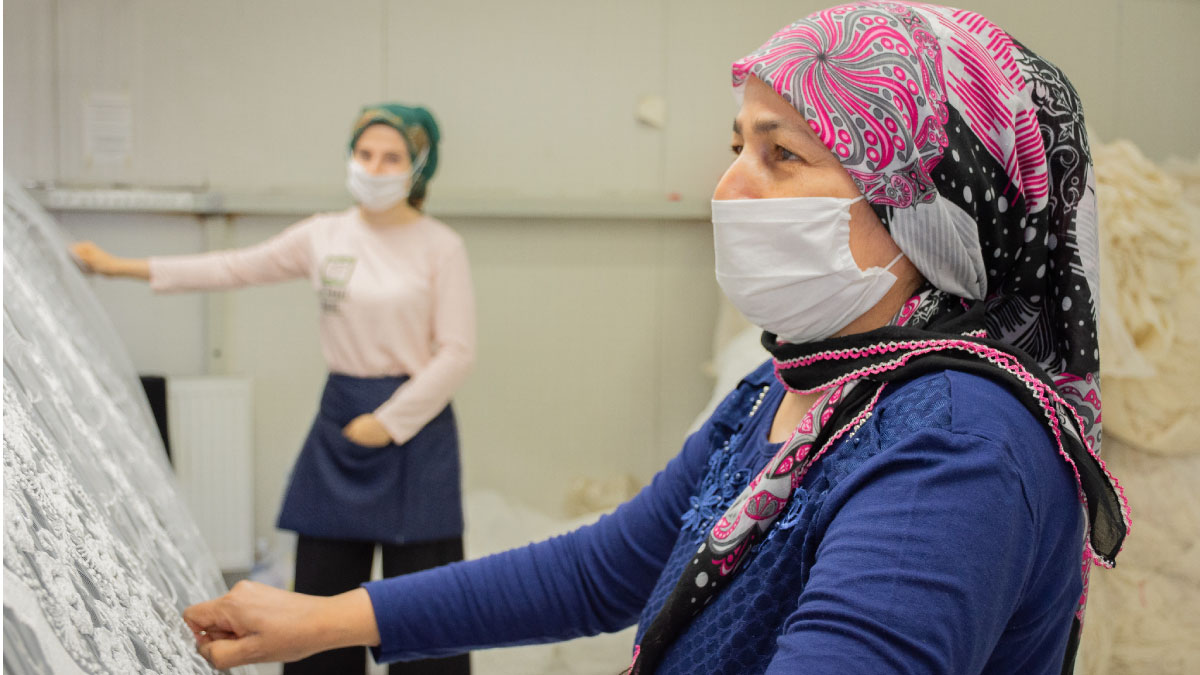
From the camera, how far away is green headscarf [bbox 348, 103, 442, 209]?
2.21 m

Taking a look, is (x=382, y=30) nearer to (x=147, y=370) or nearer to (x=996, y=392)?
(x=147, y=370)

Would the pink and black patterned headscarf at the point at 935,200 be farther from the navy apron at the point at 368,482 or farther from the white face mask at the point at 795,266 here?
the navy apron at the point at 368,482

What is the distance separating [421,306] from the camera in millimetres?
2137

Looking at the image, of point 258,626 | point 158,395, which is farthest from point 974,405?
point 158,395

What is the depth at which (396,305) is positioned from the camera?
211 centimetres

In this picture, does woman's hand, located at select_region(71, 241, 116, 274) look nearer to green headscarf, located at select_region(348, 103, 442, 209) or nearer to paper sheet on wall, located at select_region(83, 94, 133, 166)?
green headscarf, located at select_region(348, 103, 442, 209)

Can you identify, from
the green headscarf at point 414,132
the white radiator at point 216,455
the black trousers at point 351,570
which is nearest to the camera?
the black trousers at point 351,570

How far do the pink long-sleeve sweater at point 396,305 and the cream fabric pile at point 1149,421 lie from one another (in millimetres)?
1373

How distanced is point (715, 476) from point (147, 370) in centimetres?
262

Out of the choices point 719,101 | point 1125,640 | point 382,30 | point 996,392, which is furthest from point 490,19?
point 996,392

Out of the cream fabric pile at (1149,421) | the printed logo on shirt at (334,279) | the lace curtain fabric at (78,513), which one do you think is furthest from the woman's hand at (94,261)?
the cream fabric pile at (1149,421)

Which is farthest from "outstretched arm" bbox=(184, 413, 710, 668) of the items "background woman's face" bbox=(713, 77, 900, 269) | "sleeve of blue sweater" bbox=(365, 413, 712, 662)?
"background woman's face" bbox=(713, 77, 900, 269)

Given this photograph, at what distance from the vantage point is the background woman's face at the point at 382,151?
2184 mm

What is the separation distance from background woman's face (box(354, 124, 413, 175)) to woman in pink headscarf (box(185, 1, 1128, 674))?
145cm
